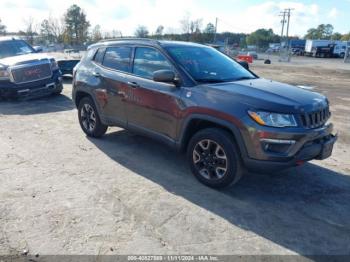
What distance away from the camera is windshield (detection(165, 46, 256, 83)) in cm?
461

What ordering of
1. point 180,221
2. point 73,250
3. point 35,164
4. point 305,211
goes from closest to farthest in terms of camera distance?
point 73,250, point 180,221, point 305,211, point 35,164

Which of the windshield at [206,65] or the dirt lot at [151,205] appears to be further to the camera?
the windshield at [206,65]

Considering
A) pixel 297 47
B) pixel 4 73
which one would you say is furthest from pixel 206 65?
pixel 297 47

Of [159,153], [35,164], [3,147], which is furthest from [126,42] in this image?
[3,147]

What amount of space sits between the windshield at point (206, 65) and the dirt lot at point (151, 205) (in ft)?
4.66

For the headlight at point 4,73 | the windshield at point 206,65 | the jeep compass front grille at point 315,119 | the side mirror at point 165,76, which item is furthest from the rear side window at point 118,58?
the headlight at point 4,73

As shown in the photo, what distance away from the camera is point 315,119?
3982mm

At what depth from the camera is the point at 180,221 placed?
3.60 metres

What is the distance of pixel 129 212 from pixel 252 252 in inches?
54.8

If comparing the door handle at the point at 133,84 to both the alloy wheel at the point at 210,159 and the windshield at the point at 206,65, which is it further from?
the alloy wheel at the point at 210,159

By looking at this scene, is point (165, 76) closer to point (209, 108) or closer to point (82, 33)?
point (209, 108)

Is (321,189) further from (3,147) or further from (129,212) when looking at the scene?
(3,147)

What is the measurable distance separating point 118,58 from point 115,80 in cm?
41

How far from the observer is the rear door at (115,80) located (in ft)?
17.7
